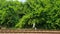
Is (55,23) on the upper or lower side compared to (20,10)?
lower

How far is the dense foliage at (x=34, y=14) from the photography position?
10.3 m

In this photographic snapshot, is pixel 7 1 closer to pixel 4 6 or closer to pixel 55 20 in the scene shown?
pixel 4 6

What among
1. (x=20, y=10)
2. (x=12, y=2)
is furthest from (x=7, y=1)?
(x=20, y=10)

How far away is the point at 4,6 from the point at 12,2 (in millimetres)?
670

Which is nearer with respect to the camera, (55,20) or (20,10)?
(55,20)

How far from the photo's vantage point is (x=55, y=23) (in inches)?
403

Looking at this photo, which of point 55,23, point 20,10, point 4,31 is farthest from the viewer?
point 20,10

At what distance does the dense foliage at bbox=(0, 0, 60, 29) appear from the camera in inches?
407

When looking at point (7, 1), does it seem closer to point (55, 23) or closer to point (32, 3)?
point (32, 3)

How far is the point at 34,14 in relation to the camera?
1045 cm

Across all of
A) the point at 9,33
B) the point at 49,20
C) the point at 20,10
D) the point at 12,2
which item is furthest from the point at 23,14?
the point at 9,33

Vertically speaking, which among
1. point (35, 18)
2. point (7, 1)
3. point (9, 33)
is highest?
point (7, 1)

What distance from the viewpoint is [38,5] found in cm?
1040

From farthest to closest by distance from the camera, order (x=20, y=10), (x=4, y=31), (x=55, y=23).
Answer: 1. (x=20, y=10)
2. (x=55, y=23)
3. (x=4, y=31)
